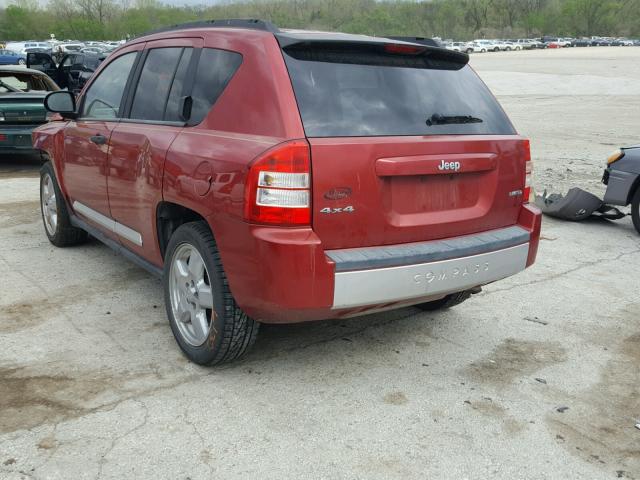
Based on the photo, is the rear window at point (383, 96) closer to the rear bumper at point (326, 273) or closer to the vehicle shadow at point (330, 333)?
the rear bumper at point (326, 273)

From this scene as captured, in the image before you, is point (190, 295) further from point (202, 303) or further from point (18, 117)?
point (18, 117)

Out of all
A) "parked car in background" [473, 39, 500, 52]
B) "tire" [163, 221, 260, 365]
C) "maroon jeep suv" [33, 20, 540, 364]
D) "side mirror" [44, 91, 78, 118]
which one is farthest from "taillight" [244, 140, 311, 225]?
"parked car in background" [473, 39, 500, 52]

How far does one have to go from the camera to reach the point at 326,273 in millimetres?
3135

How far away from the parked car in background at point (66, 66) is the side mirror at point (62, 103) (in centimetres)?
1316

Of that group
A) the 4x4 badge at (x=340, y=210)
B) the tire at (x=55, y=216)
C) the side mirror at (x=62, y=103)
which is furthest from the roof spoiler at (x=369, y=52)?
the tire at (x=55, y=216)

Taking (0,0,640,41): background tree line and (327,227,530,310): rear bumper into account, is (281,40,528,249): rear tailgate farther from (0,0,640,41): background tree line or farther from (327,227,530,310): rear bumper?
(0,0,640,41): background tree line

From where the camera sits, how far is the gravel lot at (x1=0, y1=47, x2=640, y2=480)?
292 cm

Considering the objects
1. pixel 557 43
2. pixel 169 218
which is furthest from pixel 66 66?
pixel 557 43

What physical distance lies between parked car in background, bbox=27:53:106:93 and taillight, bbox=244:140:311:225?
52.3ft

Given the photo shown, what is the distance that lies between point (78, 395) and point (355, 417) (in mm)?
1402

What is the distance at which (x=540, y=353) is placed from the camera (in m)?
4.14

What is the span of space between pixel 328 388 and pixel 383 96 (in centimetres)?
156

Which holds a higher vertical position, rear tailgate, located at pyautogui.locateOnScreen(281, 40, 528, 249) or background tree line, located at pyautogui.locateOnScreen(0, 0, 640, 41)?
background tree line, located at pyautogui.locateOnScreen(0, 0, 640, 41)

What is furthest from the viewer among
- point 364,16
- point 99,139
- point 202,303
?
point 364,16
